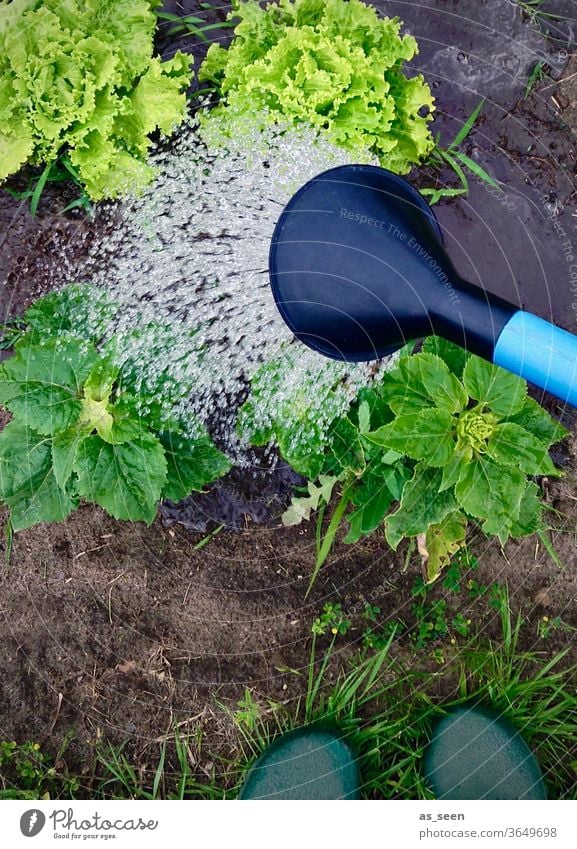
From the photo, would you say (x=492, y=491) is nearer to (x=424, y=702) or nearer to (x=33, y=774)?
(x=424, y=702)

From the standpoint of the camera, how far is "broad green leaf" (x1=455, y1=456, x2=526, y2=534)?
127cm

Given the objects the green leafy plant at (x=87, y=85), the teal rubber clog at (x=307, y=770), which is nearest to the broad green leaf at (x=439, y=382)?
the green leafy plant at (x=87, y=85)

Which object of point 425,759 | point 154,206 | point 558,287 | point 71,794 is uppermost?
point 558,287

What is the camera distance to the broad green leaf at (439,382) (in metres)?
1.30

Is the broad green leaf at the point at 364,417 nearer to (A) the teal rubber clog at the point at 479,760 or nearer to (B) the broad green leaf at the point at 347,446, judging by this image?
(B) the broad green leaf at the point at 347,446

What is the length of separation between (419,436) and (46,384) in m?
0.75

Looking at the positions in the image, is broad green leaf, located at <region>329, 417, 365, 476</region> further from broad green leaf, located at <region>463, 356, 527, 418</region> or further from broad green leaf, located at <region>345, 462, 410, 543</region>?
broad green leaf, located at <region>463, 356, 527, 418</region>

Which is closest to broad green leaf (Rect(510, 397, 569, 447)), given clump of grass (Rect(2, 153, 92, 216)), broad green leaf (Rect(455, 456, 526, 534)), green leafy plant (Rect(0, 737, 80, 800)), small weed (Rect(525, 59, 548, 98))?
broad green leaf (Rect(455, 456, 526, 534))

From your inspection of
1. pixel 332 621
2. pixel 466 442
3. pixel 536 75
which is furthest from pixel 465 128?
pixel 332 621

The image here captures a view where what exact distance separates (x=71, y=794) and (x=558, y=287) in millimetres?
1738

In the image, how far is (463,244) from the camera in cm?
161

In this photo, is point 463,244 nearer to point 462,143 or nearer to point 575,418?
point 462,143

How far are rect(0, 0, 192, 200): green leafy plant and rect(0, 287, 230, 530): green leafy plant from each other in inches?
15.7
